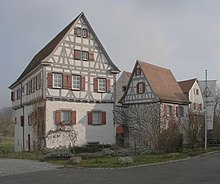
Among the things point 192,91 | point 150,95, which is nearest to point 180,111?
point 150,95

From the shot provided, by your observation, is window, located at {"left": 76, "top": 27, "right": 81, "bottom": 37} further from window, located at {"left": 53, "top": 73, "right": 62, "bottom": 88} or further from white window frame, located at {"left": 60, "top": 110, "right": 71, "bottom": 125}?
white window frame, located at {"left": 60, "top": 110, "right": 71, "bottom": 125}

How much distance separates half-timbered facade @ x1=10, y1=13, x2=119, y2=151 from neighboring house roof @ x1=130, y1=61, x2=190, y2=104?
5.88m

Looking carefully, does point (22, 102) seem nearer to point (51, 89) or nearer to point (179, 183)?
point (51, 89)

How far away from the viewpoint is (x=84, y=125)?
1336 inches

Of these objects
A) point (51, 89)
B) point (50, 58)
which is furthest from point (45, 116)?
point (50, 58)

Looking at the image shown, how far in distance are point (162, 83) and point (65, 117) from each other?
48.4 ft

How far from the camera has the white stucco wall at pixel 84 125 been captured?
31.3 m

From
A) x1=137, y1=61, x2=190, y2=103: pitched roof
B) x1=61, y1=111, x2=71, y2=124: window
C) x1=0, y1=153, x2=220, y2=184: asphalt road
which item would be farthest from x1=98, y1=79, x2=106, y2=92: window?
x1=0, y1=153, x2=220, y2=184: asphalt road

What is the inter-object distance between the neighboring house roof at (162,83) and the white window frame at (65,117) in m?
10.9

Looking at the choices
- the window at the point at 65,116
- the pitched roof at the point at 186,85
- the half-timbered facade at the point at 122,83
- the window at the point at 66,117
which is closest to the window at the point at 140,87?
the window at the point at 66,117

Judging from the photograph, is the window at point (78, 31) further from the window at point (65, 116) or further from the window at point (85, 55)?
the window at point (65, 116)

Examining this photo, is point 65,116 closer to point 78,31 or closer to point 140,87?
point 78,31

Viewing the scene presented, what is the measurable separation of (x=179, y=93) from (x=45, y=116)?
20257 mm

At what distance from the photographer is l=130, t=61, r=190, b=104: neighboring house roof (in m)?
Result: 40.1
